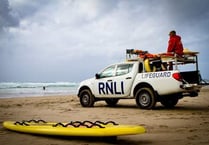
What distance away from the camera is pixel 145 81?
963 cm

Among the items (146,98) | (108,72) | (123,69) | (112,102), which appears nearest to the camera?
(146,98)

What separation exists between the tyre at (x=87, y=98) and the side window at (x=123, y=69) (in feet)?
5.38

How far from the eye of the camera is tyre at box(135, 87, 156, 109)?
30.9 feet

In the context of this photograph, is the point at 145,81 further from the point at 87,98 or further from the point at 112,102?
the point at 87,98

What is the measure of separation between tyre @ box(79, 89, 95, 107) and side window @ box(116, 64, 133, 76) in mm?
1641

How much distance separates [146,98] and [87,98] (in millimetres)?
2952

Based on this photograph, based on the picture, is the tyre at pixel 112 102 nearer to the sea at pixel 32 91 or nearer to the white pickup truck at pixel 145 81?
the white pickup truck at pixel 145 81

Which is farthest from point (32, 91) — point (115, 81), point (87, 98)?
point (115, 81)

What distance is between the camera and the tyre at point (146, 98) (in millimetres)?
9406

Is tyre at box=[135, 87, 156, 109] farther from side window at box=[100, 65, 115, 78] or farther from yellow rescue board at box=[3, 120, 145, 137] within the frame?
yellow rescue board at box=[3, 120, 145, 137]

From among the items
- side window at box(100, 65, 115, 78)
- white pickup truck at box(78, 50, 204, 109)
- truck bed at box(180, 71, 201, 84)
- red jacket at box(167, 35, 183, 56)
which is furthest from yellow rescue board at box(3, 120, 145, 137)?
red jacket at box(167, 35, 183, 56)

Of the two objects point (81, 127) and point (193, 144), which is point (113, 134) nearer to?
point (81, 127)

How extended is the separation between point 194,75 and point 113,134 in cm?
623

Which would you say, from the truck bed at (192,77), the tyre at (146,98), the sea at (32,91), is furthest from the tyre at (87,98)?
the sea at (32,91)
